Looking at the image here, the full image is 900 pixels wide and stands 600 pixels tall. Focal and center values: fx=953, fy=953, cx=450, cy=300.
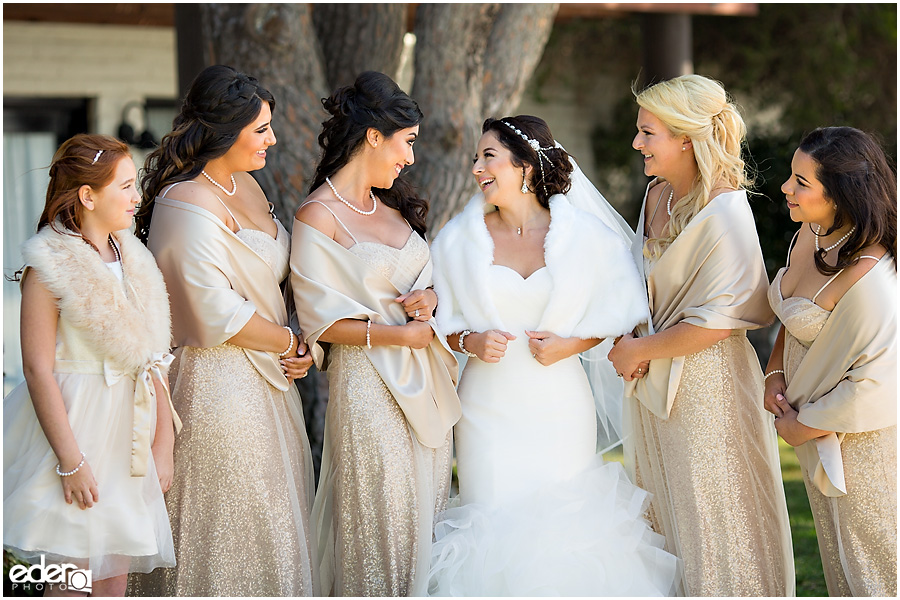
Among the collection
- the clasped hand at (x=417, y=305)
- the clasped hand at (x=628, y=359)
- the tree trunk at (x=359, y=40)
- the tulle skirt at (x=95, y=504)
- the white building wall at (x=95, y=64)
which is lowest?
the tulle skirt at (x=95, y=504)

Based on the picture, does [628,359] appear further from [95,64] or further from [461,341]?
[95,64]

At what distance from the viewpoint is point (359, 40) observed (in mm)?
6145

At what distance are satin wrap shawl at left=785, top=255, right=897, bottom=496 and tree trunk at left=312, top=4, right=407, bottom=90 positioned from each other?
137 inches

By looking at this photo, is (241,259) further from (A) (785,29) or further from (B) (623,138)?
(A) (785,29)

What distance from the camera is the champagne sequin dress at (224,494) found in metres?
3.71

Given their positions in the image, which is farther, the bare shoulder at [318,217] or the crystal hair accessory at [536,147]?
the crystal hair accessory at [536,147]

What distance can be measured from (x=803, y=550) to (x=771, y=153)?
5.71m

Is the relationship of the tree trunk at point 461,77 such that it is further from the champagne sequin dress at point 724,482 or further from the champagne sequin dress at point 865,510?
the champagne sequin dress at point 865,510

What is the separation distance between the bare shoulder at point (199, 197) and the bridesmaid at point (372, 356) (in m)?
0.32

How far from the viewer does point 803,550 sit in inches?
237

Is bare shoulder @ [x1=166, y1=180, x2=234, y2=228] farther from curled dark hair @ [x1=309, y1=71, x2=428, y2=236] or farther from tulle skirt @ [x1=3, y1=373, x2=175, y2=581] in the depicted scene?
tulle skirt @ [x1=3, y1=373, x2=175, y2=581]

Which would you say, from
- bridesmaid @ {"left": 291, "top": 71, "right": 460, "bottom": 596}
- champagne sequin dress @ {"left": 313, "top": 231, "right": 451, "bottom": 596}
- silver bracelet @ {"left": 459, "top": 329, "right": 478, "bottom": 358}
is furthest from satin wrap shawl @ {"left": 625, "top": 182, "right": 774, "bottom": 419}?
champagne sequin dress @ {"left": 313, "top": 231, "right": 451, "bottom": 596}

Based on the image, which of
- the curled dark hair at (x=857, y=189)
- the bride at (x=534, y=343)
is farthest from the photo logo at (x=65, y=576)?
the curled dark hair at (x=857, y=189)

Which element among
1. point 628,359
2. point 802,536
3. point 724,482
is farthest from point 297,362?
point 802,536
